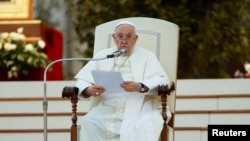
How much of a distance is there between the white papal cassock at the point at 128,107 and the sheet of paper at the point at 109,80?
17 centimetres

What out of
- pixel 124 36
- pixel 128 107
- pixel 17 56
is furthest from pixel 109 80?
pixel 17 56

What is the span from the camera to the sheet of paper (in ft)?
15.3

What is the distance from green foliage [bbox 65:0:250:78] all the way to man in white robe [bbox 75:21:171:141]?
13.0 feet

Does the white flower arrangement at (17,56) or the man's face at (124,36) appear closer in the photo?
the man's face at (124,36)

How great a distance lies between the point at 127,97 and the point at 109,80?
0.93 ft

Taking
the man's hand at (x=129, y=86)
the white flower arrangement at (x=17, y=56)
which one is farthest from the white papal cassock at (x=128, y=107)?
the white flower arrangement at (x=17, y=56)

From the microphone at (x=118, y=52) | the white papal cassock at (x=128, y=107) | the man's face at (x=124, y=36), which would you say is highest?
the man's face at (x=124, y=36)

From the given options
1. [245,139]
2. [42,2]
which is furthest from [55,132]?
[42,2]

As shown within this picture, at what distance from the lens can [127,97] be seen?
195 inches

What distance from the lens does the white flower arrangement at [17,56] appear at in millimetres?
7273

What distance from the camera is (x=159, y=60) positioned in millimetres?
5250

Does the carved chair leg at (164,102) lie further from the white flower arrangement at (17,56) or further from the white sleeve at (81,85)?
the white flower arrangement at (17,56)

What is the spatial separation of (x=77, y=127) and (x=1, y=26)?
134 inches

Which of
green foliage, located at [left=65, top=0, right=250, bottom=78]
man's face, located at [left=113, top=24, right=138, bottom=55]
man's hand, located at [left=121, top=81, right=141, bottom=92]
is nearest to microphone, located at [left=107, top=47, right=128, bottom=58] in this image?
man's face, located at [left=113, top=24, right=138, bottom=55]
